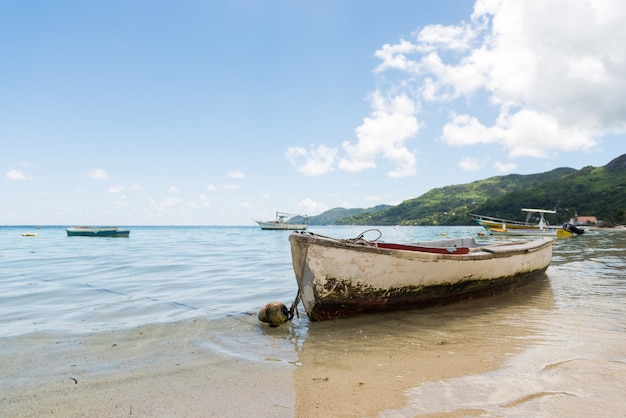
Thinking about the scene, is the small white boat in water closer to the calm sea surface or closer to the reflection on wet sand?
the calm sea surface

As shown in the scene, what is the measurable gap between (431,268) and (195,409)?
17.4ft

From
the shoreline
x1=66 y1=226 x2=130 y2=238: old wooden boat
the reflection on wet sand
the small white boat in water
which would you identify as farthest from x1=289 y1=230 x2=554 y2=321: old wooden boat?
x1=66 y1=226 x2=130 y2=238: old wooden boat

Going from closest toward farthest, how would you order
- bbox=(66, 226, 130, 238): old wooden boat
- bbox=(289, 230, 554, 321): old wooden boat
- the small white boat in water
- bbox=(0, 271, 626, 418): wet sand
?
bbox=(0, 271, 626, 418): wet sand < bbox=(289, 230, 554, 321): old wooden boat < the small white boat in water < bbox=(66, 226, 130, 238): old wooden boat

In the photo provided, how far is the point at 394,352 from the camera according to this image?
17.3 feet

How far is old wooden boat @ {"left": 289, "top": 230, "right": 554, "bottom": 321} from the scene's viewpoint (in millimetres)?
6598

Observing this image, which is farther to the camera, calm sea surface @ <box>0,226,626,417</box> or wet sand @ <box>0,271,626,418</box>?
calm sea surface @ <box>0,226,626,417</box>

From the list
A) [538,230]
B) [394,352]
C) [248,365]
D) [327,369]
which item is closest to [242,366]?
[248,365]

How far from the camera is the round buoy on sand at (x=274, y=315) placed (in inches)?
272

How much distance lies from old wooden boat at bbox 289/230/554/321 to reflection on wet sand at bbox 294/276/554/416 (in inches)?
10.2

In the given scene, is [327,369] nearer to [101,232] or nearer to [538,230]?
[538,230]

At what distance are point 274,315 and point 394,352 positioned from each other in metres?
2.48

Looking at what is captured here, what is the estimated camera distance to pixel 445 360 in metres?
4.91

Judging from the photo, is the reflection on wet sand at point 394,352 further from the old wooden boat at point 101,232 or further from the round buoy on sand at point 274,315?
the old wooden boat at point 101,232

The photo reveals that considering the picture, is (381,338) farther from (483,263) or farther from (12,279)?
(12,279)
